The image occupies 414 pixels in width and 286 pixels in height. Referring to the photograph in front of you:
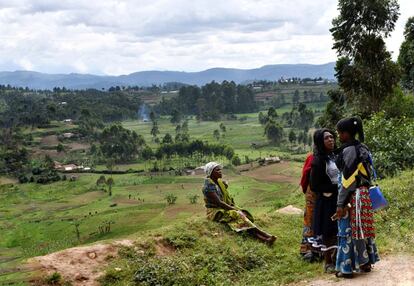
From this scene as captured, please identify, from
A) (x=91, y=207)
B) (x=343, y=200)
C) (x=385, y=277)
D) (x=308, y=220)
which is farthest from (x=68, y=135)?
(x=385, y=277)

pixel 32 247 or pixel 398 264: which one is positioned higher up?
pixel 398 264

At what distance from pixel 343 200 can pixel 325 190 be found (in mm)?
537

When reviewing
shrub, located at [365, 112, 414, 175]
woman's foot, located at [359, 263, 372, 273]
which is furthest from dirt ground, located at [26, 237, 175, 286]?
shrub, located at [365, 112, 414, 175]

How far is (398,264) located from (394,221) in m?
2.01

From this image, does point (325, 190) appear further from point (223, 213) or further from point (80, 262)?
point (80, 262)

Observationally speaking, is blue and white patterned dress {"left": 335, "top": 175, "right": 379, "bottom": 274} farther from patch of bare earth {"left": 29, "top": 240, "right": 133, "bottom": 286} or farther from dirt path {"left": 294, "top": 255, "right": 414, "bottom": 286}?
patch of bare earth {"left": 29, "top": 240, "right": 133, "bottom": 286}

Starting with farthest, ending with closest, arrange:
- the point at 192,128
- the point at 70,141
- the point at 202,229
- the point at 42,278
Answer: the point at 192,128
the point at 70,141
the point at 202,229
the point at 42,278

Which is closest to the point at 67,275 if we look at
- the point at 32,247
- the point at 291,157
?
the point at 32,247

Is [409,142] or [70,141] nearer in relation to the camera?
[409,142]

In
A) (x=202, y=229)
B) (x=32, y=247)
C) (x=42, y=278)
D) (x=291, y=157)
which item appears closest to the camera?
(x=42, y=278)

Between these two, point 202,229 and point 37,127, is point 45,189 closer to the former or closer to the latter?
point 37,127

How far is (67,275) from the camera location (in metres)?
5.63

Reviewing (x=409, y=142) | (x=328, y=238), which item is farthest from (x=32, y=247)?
(x=328, y=238)

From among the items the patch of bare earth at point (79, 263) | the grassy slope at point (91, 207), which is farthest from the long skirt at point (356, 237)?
the grassy slope at point (91, 207)
